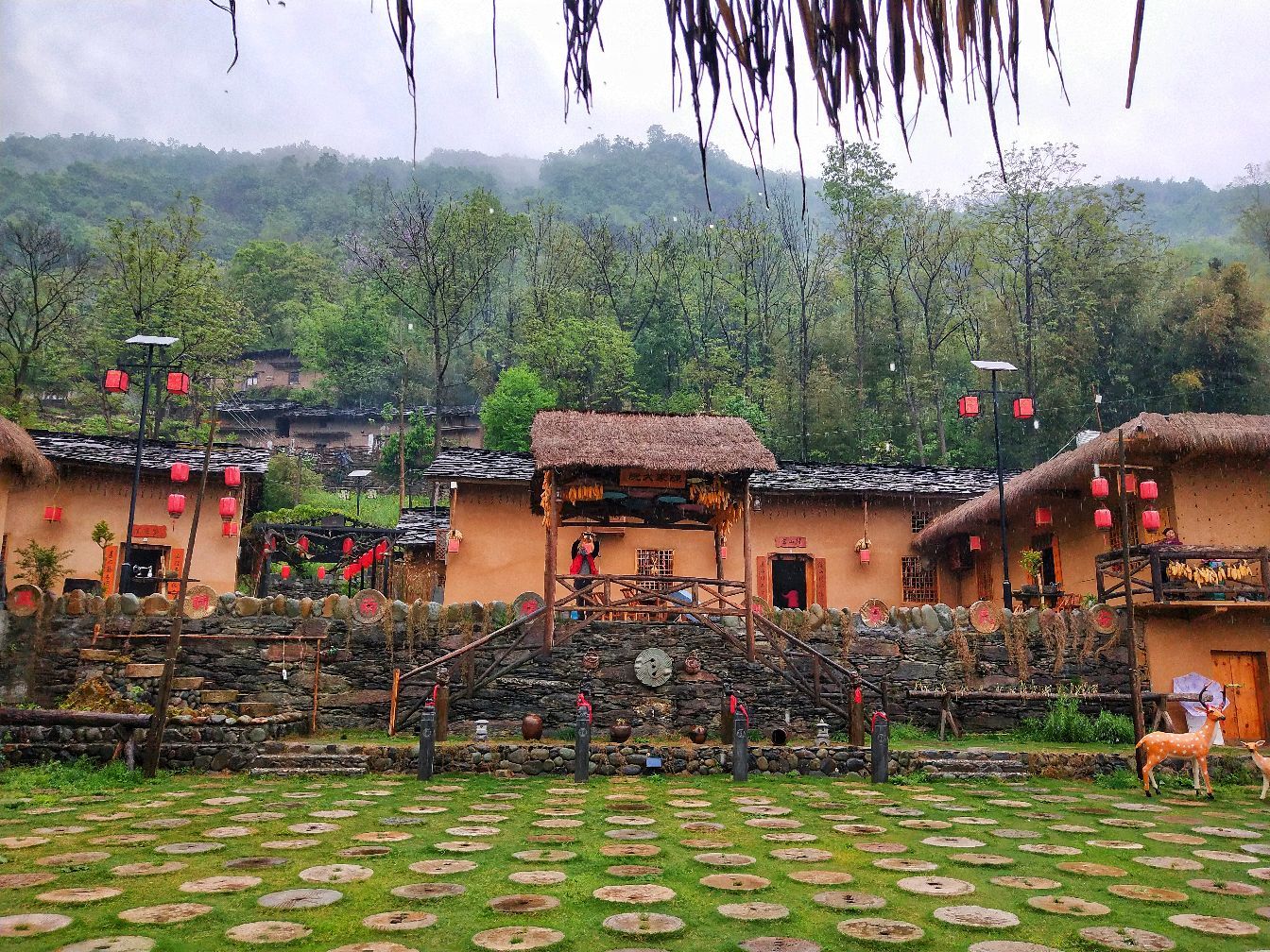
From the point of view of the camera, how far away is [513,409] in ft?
87.5

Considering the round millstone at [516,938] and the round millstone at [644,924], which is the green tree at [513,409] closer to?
the round millstone at [644,924]

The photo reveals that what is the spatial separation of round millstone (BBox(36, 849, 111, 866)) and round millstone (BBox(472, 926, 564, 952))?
3.15 meters

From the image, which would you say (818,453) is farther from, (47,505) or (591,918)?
(591,918)

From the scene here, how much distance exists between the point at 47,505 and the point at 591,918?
1754 centimetres

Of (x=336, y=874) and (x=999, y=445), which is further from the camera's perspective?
(x=999, y=445)

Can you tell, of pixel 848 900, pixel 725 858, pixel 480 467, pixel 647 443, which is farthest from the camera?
pixel 480 467

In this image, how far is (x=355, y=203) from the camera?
197 feet

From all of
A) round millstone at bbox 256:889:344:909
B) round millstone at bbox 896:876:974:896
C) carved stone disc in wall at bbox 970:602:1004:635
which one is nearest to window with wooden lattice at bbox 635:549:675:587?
carved stone disc in wall at bbox 970:602:1004:635

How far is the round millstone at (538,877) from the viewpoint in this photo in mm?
5535

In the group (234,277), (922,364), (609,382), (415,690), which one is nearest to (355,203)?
(234,277)

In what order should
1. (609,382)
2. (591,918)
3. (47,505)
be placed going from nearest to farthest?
(591,918) → (47,505) → (609,382)

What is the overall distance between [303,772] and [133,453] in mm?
11017

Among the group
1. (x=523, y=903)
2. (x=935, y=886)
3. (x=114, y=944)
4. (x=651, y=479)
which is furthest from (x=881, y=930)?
(x=651, y=479)

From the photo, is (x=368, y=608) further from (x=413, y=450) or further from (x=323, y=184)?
(x=323, y=184)
